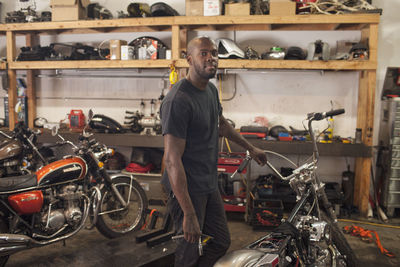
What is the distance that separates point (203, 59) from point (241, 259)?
3.48 ft

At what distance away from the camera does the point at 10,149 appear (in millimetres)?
3365

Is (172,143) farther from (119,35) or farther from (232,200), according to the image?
(119,35)

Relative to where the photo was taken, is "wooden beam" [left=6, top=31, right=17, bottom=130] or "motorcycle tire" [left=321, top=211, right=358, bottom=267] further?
"wooden beam" [left=6, top=31, right=17, bottom=130]

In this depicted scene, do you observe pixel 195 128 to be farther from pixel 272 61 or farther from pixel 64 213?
pixel 272 61

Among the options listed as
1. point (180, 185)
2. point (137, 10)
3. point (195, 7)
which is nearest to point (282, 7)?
point (195, 7)

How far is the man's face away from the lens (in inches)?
74.6

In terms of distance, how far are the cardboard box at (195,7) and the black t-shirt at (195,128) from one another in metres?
2.55

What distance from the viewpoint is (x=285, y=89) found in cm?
479

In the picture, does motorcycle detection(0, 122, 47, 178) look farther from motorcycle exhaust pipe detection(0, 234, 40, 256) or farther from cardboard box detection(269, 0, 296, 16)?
cardboard box detection(269, 0, 296, 16)

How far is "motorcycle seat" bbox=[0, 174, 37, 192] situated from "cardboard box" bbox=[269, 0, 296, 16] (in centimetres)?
313

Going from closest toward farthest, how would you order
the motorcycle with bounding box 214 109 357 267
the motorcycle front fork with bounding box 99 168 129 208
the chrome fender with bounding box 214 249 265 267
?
the chrome fender with bounding box 214 249 265 267 → the motorcycle with bounding box 214 109 357 267 → the motorcycle front fork with bounding box 99 168 129 208

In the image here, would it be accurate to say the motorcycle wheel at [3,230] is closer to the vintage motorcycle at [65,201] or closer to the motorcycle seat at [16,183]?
the vintage motorcycle at [65,201]

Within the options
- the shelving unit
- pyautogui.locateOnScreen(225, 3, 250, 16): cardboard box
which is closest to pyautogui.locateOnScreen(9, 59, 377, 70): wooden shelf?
the shelving unit

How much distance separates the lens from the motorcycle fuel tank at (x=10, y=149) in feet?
10.9
